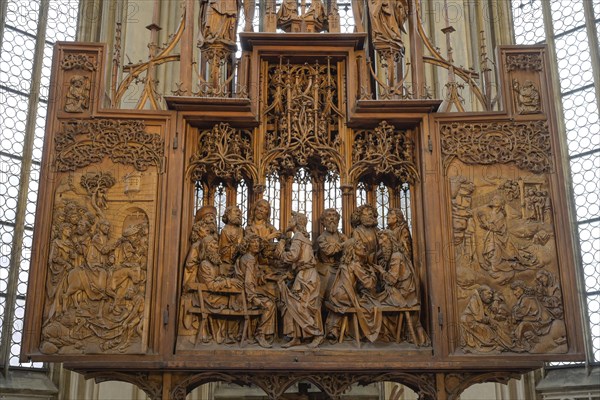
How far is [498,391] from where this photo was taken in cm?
1054

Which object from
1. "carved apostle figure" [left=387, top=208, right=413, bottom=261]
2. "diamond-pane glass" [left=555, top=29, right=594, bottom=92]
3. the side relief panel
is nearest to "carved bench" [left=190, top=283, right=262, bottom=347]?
the side relief panel

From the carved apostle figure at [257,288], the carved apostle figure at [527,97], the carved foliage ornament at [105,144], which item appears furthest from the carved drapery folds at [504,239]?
the carved foliage ornament at [105,144]

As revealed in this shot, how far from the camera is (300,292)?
7.70 meters

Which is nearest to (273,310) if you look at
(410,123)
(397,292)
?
(397,292)

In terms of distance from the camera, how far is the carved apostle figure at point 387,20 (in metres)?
8.77

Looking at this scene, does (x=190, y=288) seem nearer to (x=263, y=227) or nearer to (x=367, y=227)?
(x=263, y=227)

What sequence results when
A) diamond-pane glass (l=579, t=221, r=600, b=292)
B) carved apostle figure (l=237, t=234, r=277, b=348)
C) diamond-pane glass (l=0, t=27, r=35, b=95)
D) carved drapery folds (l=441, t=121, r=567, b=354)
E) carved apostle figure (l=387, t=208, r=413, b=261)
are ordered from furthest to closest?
diamond-pane glass (l=0, t=27, r=35, b=95) < diamond-pane glass (l=579, t=221, r=600, b=292) < carved apostle figure (l=387, t=208, r=413, b=261) < carved apostle figure (l=237, t=234, r=277, b=348) < carved drapery folds (l=441, t=121, r=567, b=354)

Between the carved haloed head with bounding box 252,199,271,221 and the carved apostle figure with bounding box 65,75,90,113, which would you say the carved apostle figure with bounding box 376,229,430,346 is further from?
the carved apostle figure with bounding box 65,75,90,113

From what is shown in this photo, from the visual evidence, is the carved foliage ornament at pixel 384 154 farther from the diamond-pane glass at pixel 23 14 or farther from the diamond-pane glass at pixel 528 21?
the diamond-pane glass at pixel 23 14

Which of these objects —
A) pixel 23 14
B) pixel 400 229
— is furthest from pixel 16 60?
pixel 400 229

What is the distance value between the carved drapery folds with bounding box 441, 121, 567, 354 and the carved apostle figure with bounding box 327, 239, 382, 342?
0.85 metres

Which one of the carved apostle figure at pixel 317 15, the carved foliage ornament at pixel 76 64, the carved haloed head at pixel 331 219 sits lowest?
the carved haloed head at pixel 331 219

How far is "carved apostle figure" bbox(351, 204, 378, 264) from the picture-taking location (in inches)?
318

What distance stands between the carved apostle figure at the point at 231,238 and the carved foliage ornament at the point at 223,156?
0.43 m
